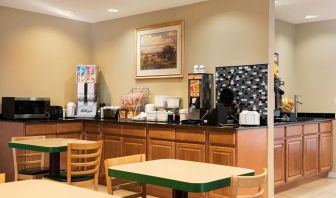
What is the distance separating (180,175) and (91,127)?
11.6 ft

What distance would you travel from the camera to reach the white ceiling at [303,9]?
538 centimetres

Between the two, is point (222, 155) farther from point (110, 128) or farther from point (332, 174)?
point (332, 174)

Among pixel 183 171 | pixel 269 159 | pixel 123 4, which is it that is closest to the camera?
pixel 183 171

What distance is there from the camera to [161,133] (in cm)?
489

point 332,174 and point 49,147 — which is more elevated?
point 49,147

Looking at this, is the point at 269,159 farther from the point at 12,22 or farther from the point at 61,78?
the point at 12,22

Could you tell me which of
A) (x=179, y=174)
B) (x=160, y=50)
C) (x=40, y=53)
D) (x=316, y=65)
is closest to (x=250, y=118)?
(x=160, y=50)

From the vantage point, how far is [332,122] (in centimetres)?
638

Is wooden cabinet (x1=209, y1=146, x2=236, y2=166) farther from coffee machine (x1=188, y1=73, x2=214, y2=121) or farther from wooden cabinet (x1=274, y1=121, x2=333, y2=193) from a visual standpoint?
wooden cabinet (x1=274, y1=121, x2=333, y2=193)

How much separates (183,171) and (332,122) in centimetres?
458

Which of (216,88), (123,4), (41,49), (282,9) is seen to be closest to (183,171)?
(216,88)

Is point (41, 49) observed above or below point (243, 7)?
below

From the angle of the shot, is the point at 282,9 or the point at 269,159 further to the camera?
the point at 282,9

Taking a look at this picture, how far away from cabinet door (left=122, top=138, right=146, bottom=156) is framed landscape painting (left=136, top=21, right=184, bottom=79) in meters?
1.14
